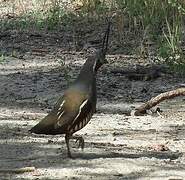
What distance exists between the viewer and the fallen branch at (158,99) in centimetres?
664

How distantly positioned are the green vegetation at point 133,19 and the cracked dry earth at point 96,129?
0.46 m

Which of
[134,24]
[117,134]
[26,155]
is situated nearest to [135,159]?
[26,155]

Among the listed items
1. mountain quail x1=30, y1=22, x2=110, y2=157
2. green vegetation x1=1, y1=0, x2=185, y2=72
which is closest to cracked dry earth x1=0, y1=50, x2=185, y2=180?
mountain quail x1=30, y1=22, x2=110, y2=157

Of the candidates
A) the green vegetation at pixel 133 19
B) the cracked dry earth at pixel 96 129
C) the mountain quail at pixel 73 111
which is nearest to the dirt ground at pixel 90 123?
the cracked dry earth at pixel 96 129

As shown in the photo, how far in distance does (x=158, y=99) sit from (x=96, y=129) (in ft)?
2.50

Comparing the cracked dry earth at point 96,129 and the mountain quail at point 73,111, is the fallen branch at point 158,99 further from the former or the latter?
the mountain quail at point 73,111

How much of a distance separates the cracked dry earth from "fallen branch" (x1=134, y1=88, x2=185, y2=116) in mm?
88

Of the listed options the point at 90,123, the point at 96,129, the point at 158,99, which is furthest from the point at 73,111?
the point at 158,99

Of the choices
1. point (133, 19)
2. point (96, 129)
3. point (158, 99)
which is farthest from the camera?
point (133, 19)

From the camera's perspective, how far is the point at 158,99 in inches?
263

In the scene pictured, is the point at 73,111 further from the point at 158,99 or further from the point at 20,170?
the point at 158,99

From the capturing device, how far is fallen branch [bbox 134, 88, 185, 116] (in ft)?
21.8

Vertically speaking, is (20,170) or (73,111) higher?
(73,111)

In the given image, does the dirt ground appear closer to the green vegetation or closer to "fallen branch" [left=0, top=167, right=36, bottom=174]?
"fallen branch" [left=0, top=167, right=36, bottom=174]
